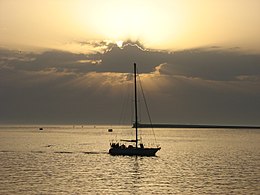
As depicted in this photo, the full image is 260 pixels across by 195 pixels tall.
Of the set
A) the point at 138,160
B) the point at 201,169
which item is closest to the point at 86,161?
the point at 138,160

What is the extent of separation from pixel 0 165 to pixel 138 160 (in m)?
26.0

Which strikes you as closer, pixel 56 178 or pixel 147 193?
pixel 147 193

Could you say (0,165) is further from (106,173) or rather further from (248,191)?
(248,191)

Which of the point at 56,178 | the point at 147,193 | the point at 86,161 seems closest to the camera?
the point at 147,193

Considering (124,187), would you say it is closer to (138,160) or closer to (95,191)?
(95,191)

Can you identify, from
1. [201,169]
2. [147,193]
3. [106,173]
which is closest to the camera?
[147,193]

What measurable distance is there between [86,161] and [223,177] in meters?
31.2

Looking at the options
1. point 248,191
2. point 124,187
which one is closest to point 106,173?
point 124,187

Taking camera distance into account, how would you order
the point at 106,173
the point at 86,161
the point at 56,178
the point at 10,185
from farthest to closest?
the point at 86,161 → the point at 106,173 → the point at 56,178 → the point at 10,185

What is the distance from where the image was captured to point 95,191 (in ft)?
164

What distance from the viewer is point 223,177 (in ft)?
206

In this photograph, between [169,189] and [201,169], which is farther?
[201,169]

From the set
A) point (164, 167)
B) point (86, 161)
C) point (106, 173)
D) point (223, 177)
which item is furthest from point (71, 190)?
point (86, 161)

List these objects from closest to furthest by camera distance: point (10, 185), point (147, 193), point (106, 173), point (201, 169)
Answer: point (147, 193), point (10, 185), point (106, 173), point (201, 169)
